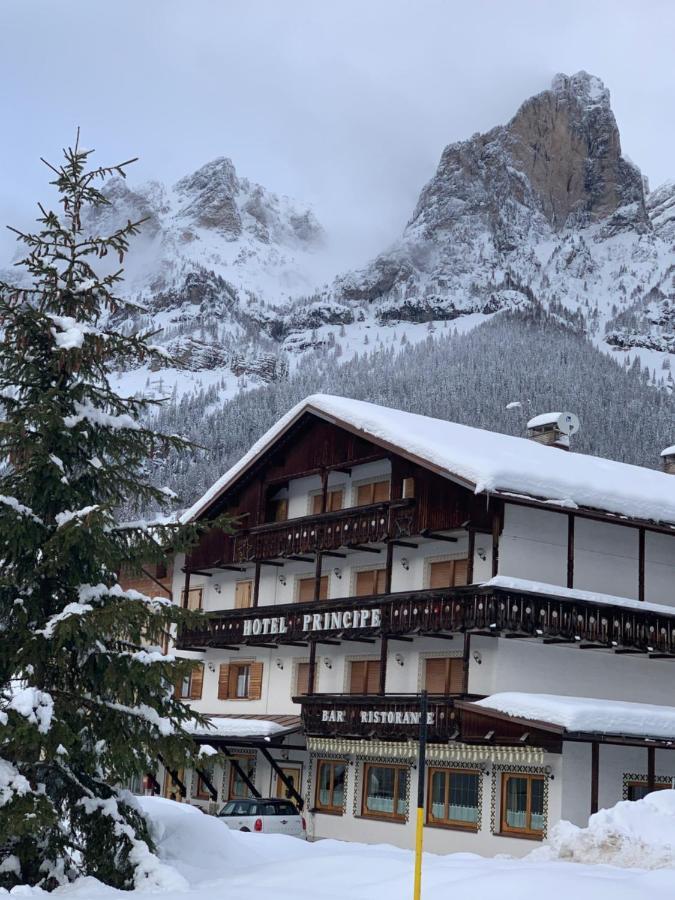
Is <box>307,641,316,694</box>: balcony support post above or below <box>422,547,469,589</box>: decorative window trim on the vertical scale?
below

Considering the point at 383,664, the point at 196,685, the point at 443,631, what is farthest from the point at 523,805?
the point at 196,685

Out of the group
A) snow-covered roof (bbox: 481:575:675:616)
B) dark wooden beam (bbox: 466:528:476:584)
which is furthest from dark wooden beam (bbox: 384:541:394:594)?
snow-covered roof (bbox: 481:575:675:616)

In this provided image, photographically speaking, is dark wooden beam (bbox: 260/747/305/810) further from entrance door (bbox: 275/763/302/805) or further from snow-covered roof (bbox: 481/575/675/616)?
snow-covered roof (bbox: 481/575/675/616)

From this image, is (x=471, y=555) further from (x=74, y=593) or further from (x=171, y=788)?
(x=171, y=788)

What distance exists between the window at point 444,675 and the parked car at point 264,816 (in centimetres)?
496

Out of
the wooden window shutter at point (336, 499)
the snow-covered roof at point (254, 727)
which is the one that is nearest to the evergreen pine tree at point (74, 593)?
the snow-covered roof at point (254, 727)

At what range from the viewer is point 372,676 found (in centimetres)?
3538

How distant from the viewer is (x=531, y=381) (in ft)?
635

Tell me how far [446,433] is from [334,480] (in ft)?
15.2

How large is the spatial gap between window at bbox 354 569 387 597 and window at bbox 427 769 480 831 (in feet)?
20.4

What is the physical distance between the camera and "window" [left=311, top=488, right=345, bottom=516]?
3822 centimetres

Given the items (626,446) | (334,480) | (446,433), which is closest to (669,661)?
(446,433)

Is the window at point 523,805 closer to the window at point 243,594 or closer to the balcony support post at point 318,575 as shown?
the balcony support post at point 318,575

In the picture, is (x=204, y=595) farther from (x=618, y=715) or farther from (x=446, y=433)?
(x=618, y=715)
